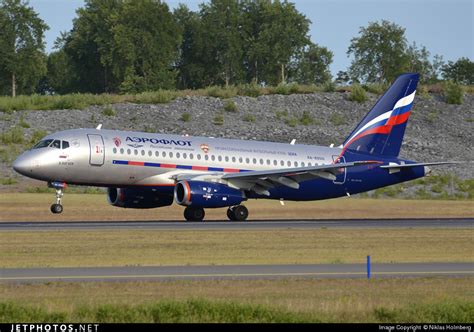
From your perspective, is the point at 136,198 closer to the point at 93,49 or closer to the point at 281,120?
the point at 281,120

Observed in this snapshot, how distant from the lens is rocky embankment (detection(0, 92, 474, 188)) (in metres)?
83.6

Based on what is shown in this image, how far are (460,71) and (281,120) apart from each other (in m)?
55.8

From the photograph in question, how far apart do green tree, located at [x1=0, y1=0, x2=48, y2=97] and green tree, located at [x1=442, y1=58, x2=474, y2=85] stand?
5257cm

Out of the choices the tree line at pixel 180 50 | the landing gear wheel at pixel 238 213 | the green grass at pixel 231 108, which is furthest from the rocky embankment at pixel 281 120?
the landing gear wheel at pixel 238 213

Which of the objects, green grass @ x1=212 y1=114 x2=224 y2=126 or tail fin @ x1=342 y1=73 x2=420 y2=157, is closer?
tail fin @ x1=342 y1=73 x2=420 y2=157

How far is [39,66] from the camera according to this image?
112250 millimetres

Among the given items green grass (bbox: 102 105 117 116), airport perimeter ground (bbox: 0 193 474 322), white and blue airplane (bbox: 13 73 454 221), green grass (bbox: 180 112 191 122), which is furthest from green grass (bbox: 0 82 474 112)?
white and blue airplane (bbox: 13 73 454 221)

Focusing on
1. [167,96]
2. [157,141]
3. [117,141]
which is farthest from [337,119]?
[117,141]

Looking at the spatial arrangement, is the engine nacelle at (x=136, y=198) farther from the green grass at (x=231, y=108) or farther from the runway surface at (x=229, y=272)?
A: the green grass at (x=231, y=108)

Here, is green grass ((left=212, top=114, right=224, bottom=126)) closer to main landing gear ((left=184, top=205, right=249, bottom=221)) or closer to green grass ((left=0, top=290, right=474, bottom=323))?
main landing gear ((left=184, top=205, right=249, bottom=221))

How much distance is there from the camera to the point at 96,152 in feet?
151

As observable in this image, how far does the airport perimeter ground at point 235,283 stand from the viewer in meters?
19.4

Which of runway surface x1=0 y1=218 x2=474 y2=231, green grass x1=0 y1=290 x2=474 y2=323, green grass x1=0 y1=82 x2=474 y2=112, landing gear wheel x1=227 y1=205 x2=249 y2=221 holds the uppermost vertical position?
green grass x1=0 y1=82 x2=474 y2=112

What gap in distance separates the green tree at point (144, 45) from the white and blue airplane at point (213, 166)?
193 ft
